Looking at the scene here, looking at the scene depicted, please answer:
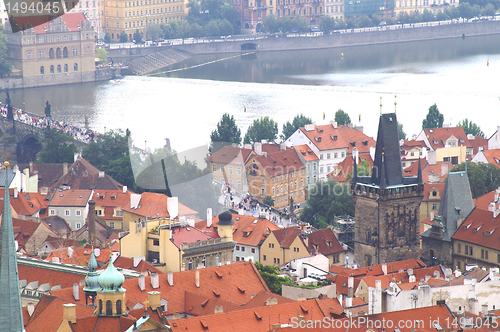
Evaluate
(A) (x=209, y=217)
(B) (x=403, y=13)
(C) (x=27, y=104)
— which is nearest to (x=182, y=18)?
(B) (x=403, y=13)

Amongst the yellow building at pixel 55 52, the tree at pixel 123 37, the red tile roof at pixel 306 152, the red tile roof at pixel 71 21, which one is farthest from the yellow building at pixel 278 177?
the tree at pixel 123 37

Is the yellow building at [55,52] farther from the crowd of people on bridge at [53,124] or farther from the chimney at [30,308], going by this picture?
the chimney at [30,308]

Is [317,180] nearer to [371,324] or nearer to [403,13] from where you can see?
[371,324]

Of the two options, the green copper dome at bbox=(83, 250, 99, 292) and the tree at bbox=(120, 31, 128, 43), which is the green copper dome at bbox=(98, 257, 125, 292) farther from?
the tree at bbox=(120, 31, 128, 43)

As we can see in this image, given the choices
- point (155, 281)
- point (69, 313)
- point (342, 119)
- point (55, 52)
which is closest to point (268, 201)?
point (342, 119)

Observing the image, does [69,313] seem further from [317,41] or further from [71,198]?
[317,41]
